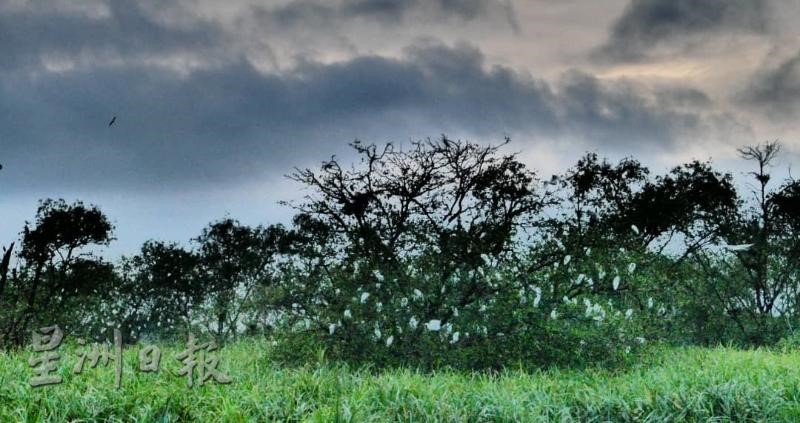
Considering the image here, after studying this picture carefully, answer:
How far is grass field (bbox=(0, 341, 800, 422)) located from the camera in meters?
7.82

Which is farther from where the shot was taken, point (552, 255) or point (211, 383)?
point (552, 255)

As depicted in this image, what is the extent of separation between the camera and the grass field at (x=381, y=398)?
25.7 feet

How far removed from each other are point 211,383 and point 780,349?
1232cm

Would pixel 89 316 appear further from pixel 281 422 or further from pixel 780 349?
pixel 780 349

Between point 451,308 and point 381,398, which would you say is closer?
point 381,398

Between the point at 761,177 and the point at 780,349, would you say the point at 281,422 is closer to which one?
the point at 780,349

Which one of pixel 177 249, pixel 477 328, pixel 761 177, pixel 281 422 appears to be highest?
pixel 761 177

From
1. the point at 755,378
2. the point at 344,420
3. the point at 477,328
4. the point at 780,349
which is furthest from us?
the point at 780,349

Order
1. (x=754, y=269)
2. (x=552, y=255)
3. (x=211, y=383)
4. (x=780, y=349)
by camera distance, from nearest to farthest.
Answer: (x=211, y=383), (x=552, y=255), (x=780, y=349), (x=754, y=269)

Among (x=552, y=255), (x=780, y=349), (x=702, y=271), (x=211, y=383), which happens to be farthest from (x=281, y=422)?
(x=702, y=271)

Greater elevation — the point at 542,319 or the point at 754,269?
the point at 754,269

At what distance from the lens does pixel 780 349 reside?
1644cm

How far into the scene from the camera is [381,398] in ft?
27.4

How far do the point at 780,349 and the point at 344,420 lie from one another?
12.1 m
